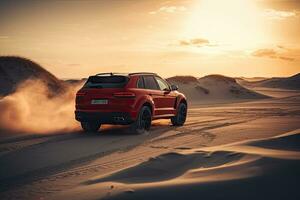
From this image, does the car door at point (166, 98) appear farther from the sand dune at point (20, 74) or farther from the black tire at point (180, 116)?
the sand dune at point (20, 74)

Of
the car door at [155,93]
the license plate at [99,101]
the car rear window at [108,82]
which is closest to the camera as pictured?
the license plate at [99,101]

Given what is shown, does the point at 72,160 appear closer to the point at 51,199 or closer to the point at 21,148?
the point at 21,148

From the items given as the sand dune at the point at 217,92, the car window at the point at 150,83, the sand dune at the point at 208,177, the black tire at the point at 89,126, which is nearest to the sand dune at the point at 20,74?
the black tire at the point at 89,126

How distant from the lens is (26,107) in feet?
51.6

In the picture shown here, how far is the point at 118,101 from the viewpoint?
11.4m

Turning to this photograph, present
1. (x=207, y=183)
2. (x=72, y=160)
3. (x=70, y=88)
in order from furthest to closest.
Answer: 1. (x=70, y=88)
2. (x=72, y=160)
3. (x=207, y=183)

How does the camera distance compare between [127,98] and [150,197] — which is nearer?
[150,197]

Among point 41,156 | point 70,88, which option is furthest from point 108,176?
point 70,88

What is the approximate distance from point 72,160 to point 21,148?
2088mm

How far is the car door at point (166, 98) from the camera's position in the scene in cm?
1331

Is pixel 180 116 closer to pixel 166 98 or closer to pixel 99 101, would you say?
pixel 166 98

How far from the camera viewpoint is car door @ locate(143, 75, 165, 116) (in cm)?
1255

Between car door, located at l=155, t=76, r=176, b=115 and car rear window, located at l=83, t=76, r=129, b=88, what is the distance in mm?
1881

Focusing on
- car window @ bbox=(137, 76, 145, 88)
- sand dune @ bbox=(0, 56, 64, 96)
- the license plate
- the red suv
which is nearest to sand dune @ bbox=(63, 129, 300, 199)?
the red suv
